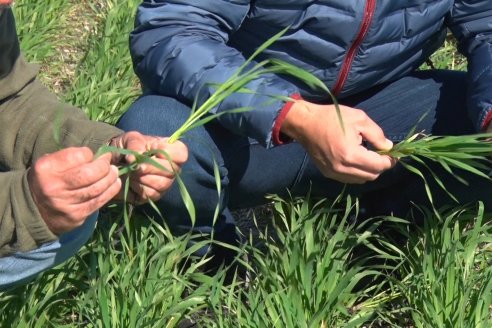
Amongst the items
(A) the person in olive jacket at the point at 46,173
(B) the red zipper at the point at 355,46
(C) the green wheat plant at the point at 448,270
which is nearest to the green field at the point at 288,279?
(C) the green wheat plant at the point at 448,270

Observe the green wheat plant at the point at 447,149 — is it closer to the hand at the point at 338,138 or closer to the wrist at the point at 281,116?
the hand at the point at 338,138

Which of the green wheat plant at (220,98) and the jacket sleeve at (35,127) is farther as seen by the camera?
the jacket sleeve at (35,127)

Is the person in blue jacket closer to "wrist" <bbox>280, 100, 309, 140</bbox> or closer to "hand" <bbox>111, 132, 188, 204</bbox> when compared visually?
"wrist" <bbox>280, 100, 309, 140</bbox>

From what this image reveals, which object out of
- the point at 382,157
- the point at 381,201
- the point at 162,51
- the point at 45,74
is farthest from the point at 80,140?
the point at 45,74

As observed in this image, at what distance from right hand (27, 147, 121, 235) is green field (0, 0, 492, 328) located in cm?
20

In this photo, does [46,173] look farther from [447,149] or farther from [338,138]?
[447,149]

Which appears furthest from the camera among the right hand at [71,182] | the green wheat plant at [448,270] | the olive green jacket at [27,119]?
the green wheat plant at [448,270]

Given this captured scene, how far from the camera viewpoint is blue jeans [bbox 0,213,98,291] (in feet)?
5.53

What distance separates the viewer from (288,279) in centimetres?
200

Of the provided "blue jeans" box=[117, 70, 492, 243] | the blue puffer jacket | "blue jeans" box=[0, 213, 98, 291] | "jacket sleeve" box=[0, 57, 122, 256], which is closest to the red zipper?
the blue puffer jacket

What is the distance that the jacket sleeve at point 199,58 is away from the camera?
188 centimetres

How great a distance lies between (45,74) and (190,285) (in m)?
1.17

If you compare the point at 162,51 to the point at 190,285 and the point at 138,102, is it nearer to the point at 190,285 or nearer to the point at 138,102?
the point at 138,102

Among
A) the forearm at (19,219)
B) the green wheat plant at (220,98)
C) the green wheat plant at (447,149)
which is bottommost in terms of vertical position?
the forearm at (19,219)
